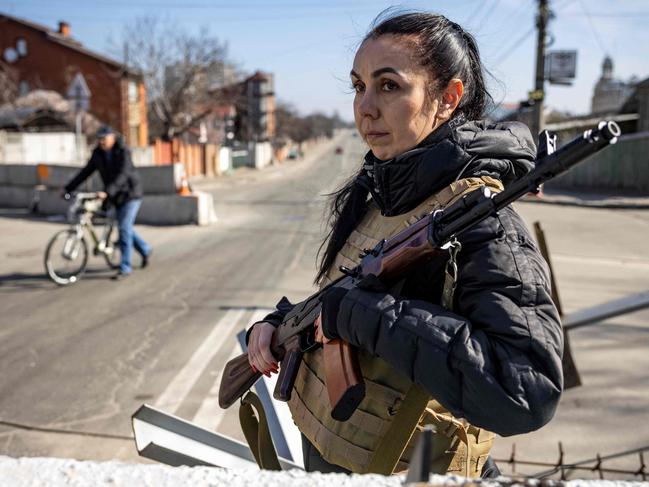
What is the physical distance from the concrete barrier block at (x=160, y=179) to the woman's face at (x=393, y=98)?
1157 centimetres

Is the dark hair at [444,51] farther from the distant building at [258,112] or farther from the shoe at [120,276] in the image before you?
the distant building at [258,112]

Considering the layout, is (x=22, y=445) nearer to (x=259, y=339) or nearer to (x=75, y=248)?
(x=259, y=339)

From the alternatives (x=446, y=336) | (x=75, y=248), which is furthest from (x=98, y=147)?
(x=446, y=336)

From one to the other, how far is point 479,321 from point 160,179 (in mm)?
12140

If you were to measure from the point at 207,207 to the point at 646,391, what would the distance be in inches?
390

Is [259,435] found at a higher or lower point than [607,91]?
lower

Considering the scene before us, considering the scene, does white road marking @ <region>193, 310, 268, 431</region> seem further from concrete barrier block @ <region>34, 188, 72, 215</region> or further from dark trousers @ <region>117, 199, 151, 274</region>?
concrete barrier block @ <region>34, 188, 72, 215</region>

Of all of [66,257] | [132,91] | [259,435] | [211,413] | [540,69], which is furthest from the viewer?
[132,91]

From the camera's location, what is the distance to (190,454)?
2088 millimetres

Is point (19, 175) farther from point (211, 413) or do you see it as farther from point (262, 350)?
point (262, 350)

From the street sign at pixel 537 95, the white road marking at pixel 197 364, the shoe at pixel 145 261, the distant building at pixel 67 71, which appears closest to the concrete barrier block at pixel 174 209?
the shoe at pixel 145 261

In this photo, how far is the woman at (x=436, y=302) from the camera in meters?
1.32

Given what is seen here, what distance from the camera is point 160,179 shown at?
506 inches

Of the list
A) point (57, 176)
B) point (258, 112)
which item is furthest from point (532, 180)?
point (258, 112)
